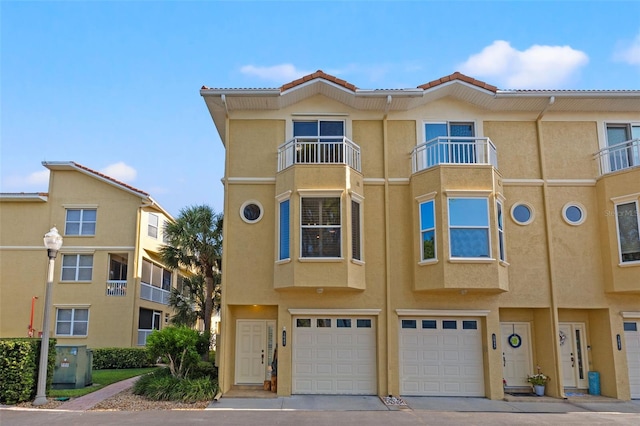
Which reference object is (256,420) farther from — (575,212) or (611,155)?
(611,155)

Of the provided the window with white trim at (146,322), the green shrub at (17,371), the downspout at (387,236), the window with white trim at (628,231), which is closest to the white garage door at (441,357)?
the downspout at (387,236)

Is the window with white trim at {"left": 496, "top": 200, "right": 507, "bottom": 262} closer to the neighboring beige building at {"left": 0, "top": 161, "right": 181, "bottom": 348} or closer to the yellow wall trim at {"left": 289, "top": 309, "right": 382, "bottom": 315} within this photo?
the yellow wall trim at {"left": 289, "top": 309, "right": 382, "bottom": 315}

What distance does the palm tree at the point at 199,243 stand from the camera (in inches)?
793

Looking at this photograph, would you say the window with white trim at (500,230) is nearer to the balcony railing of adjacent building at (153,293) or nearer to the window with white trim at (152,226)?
the balcony railing of adjacent building at (153,293)

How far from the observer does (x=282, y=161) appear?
15.2 metres

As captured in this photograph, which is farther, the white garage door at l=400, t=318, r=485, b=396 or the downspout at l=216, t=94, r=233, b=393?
the white garage door at l=400, t=318, r=485, b=396

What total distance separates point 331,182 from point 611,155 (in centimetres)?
869

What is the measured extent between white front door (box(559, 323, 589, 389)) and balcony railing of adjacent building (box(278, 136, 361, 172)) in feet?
26.4

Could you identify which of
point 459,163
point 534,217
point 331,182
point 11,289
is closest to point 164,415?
point 331,182

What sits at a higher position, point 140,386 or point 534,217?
point 534,217

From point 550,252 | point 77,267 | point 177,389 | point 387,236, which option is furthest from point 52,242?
point 550,252

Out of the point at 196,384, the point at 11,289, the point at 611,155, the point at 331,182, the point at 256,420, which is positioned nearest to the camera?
the point at 256,420

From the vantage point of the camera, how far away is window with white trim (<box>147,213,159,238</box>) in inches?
1022

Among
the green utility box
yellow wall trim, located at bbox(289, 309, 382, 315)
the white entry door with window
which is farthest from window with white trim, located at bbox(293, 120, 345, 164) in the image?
the green utility box
